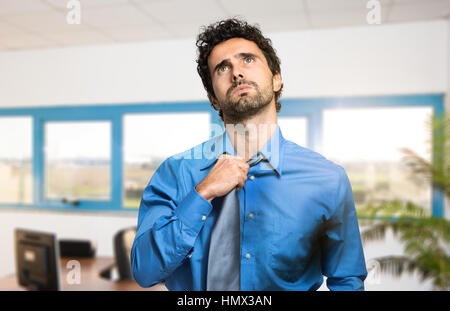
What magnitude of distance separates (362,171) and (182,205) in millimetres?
1292

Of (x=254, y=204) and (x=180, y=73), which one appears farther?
(x=180, y=73)

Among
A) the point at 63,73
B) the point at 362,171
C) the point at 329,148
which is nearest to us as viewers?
the point at 329,148

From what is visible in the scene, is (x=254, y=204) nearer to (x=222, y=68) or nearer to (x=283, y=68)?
(x=222, y=68)

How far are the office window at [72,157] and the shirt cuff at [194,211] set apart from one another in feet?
6.07

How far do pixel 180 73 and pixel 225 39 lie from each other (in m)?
0.95

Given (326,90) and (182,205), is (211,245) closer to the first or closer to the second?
(182,205)

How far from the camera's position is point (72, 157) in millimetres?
3105

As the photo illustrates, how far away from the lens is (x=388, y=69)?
2.49 metres

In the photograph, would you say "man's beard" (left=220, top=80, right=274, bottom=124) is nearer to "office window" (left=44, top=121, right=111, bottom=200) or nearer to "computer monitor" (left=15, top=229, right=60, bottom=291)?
"computer monitor" (left=15, top=229, right=60, bottom=291)

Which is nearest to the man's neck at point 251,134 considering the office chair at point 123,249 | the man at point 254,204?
the man at point 254,204

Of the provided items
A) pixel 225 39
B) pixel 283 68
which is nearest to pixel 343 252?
pixel 225 39

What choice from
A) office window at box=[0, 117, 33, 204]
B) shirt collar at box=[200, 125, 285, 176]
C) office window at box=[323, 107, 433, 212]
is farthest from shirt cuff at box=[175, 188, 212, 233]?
office window at box=[0, 117, 33, 204]

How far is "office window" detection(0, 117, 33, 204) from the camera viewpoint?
336 cm
